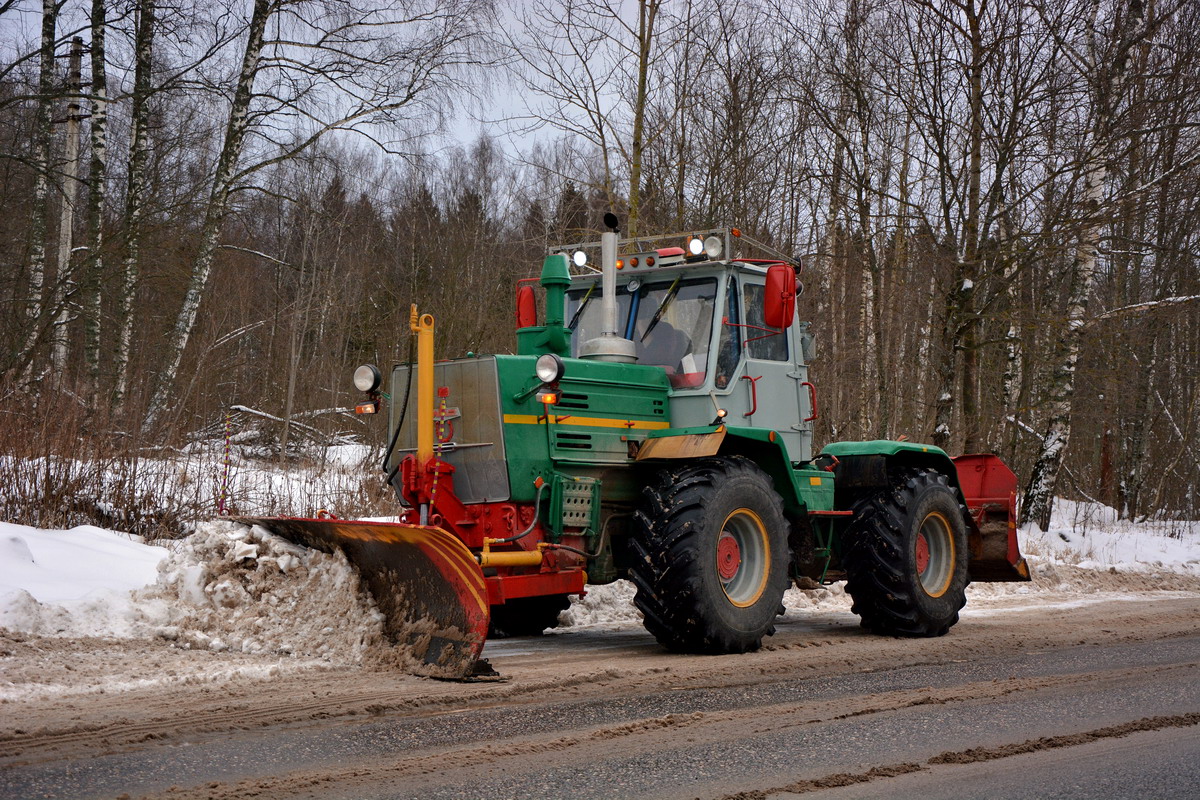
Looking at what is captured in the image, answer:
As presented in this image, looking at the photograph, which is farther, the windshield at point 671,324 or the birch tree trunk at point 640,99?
the birch tree trunk at point 640,99

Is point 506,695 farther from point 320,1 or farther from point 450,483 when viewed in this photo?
point 320,1

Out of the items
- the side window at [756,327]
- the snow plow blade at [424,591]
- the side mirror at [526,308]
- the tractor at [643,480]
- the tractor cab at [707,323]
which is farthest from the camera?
the side mirror at [526,308]

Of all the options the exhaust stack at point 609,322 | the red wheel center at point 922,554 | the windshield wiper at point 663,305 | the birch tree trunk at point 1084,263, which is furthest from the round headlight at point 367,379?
the birch tree trunk at point 1084,263

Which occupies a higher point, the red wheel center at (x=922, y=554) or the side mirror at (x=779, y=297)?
the side mirror at (x=779, y=297)

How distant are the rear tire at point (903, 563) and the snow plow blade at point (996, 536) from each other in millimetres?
631

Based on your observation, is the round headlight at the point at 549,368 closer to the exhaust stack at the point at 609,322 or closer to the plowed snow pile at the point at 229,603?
the exhaust stack at the point at 609,322

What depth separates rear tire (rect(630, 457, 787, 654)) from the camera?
6.81 meters

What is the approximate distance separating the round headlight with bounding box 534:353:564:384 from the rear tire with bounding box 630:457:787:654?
1.00m

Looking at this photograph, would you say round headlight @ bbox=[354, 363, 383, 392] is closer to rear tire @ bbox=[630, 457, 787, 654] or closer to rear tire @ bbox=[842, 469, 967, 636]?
rear tire @ bbox=[630, 457, 787, 654]

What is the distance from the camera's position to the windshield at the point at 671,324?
7902mm

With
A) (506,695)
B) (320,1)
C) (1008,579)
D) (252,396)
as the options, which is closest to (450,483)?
(506,695)

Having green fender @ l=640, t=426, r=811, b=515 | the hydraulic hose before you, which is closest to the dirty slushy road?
green fender @ l=640, t=426, r=811, b=515

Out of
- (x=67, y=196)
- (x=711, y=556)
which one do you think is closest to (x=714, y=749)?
(x=711, y=556)

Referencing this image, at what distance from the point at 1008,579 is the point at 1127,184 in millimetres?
7886
